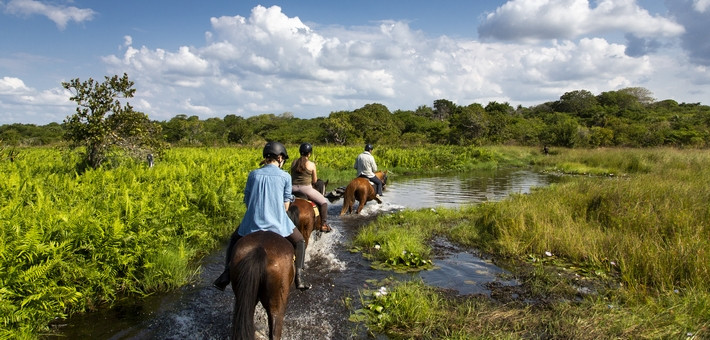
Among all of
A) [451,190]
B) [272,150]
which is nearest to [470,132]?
[451,190]

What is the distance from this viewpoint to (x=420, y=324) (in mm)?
5262

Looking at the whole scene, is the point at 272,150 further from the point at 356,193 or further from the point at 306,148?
the point at 356,193

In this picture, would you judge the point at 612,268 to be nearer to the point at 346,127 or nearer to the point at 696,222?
the point at 696,222

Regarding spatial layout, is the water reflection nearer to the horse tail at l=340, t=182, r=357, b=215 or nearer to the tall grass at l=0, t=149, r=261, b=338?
the horse tail at l=340, t=182, r=357, b=215

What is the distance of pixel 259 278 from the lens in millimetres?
4344

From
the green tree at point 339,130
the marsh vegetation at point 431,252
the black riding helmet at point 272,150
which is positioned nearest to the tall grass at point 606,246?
the marsh vegetation at point 431,252

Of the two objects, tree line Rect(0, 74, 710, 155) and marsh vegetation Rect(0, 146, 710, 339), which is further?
tree line Rect(0, 74, 710, 155)

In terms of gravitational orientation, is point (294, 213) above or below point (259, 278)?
above

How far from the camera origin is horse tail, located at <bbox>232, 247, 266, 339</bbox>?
420cm

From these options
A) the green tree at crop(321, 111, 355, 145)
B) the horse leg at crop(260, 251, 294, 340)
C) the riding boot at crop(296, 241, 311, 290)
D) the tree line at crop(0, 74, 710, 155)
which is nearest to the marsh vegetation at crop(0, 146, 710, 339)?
the riding boot at crop(296, 241, 311, 290)

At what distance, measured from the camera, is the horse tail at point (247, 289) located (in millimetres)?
4195

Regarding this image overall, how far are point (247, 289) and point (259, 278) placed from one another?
17cm

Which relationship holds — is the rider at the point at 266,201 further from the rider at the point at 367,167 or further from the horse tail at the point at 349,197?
the rider at the point at 367,167

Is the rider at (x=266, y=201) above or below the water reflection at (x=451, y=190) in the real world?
above
